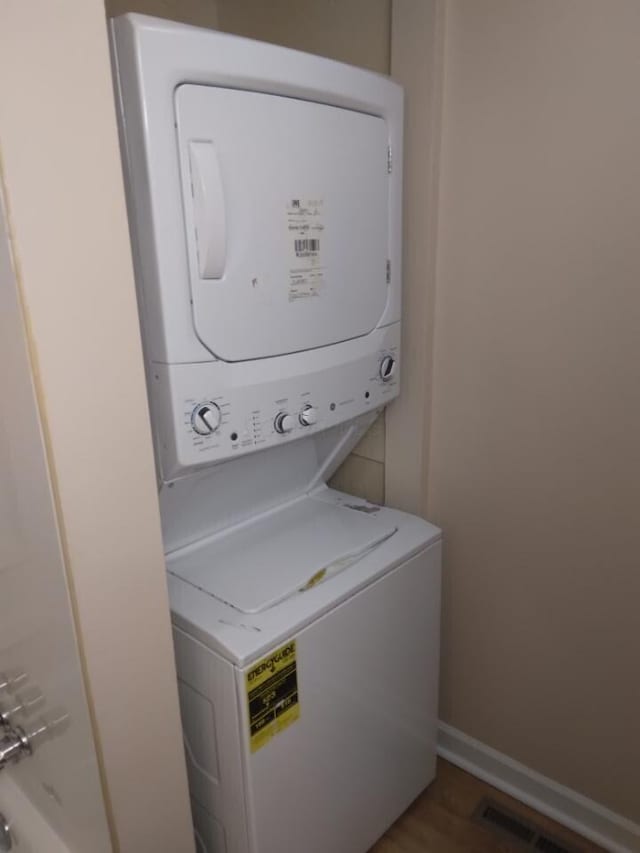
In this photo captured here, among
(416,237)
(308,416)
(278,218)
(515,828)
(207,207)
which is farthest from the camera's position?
(515,828)

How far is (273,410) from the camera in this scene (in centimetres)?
130

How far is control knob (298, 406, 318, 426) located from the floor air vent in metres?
1.34

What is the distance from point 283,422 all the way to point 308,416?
78 mm

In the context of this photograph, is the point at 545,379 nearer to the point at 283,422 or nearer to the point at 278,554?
the point at 283,422

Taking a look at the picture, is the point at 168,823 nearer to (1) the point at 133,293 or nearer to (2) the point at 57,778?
(2) the point at 57,778

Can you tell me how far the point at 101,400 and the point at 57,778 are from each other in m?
0.89

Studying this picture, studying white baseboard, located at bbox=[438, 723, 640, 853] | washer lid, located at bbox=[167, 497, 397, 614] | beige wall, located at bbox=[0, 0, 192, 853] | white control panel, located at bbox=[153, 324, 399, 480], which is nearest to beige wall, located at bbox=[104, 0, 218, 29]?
beige wall, located at bbox=[0, 0, 192, 853]

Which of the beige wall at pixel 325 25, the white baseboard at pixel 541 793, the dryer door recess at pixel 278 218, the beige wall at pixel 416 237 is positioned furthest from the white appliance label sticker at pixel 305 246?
the white baseboard at pixel 541 793

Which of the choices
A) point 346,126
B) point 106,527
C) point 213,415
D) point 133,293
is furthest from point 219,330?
point 346,126

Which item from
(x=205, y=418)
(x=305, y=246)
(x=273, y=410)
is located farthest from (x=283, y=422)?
(x=305, y=246)

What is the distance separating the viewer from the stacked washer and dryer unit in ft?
3.55

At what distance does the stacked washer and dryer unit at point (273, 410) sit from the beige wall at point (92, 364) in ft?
0.60

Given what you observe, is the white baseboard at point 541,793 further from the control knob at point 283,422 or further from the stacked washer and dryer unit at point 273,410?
the control knob at point 283,422

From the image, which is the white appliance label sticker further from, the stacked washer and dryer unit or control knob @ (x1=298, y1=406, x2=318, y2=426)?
control knob @ (x1=298, y1=406, x2=318, y2=426)
